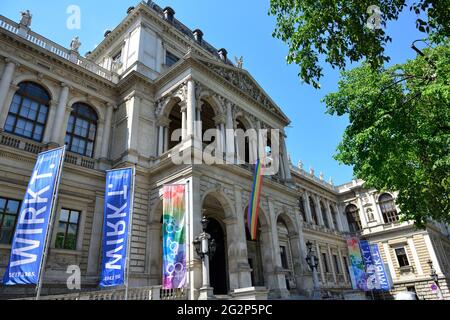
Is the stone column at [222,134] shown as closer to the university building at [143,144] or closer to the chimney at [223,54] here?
the university building at [143,144]

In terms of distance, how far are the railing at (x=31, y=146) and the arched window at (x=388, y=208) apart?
3542 centimetres

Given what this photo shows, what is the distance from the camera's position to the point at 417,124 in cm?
1330

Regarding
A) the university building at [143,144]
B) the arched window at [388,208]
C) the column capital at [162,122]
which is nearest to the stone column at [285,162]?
the university building at [143,144]

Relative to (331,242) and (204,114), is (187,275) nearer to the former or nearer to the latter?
(204,114)

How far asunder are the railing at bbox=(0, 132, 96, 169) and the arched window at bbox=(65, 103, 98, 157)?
70 centimetres

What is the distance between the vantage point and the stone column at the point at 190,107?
54.0 ft

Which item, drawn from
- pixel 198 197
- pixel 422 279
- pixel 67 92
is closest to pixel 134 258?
pixel 198 197

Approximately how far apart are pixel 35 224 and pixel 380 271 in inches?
1249

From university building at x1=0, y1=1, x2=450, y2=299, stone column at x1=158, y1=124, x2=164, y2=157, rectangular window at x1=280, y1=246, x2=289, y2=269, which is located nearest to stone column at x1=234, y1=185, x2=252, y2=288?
university building at x1=0, y1=1, x2=450, y2=299

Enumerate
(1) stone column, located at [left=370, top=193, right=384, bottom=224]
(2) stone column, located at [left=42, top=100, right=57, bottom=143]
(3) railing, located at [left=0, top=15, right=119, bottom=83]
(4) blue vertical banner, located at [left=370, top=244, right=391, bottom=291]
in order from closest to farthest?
(2) stone column, located at [left=42, top=100, right=57, bottom=143] < (3) railing, located at [left=0, top=15, right=119, bottom=83] < (4) blue vertical banner, located at [left=370, top=244, right=391, bottom=291] < (1) stone column, located at [left=370, top=193, right=384, bottom=224]

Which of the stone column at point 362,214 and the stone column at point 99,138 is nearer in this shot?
the stone column at point 99,138

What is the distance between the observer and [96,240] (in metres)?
15.6

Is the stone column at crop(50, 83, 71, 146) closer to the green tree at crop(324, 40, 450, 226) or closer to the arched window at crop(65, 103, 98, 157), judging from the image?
the arched window at crop(65, 103, 98, 157)

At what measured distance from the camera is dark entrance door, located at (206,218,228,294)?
728 inches
